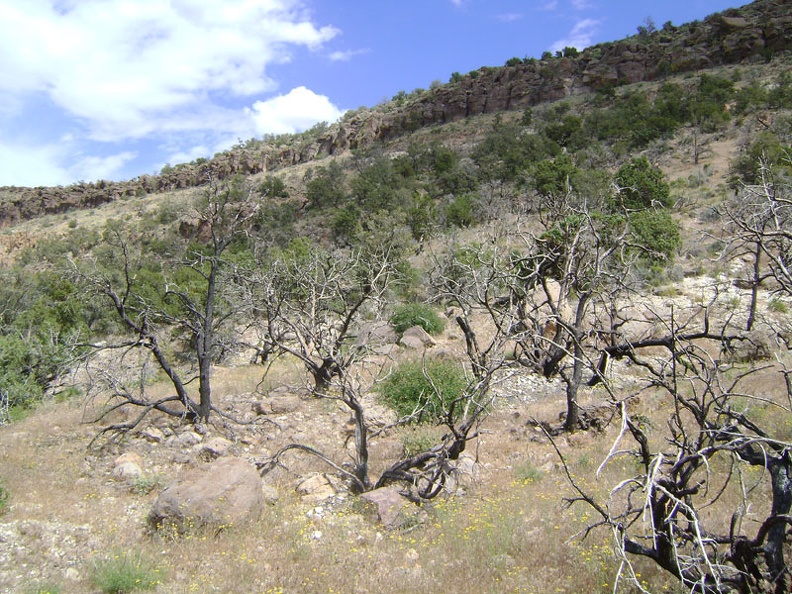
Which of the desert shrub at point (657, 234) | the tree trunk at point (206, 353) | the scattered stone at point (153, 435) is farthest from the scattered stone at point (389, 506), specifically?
the desert shrub at point (657, 234)

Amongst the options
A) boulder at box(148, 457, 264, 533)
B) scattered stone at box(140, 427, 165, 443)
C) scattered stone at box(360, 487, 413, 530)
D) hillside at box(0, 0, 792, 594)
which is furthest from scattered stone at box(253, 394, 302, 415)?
scattered stone at box(360, 487, 413, 530)

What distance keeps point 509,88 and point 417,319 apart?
4792 centimetres

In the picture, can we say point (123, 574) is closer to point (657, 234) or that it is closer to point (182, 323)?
point (182, 323)


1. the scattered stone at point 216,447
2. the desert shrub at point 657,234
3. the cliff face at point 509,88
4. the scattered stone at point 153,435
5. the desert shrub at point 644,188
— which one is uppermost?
the cliff face at point 509,88

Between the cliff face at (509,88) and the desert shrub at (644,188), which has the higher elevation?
the cliff face at (509,88)

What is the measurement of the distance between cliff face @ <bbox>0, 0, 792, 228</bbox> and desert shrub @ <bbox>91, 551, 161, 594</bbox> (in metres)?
53.4

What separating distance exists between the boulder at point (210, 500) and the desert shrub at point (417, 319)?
9.22 metres

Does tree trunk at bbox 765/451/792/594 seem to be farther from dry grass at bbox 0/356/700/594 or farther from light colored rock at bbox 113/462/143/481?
light colored rock at bbox 113/462/143/481

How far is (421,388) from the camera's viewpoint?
33.2ft

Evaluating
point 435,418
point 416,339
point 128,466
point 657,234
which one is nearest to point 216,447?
point 128,466

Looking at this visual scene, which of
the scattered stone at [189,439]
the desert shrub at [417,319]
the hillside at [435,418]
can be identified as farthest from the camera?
the desert shrub at [417,319]

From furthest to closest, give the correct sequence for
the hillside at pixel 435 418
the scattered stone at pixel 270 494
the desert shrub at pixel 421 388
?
the desert shrub at pixel 421 388 < the scattered stone at pixel 270 494 < the hillside at pixel 435 418

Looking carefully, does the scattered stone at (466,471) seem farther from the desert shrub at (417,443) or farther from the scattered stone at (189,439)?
the scattered stone at (189,439)

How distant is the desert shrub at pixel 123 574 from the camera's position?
4.62 metres
